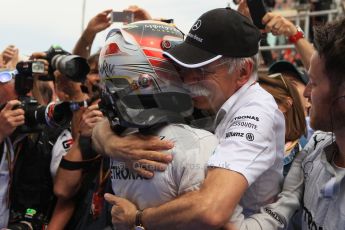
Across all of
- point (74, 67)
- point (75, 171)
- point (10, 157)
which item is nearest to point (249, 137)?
point (75, 171)

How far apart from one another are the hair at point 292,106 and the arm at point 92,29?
1417 millimetres

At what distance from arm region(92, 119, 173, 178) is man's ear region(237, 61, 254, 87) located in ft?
1.07

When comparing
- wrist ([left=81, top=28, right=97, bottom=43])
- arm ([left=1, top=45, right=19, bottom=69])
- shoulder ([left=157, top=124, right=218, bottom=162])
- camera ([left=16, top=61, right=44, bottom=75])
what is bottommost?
arm ([left=1, top=45, right=19, bottom=69])

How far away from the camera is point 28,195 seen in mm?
2557

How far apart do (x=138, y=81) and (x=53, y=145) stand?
1259 millimetres

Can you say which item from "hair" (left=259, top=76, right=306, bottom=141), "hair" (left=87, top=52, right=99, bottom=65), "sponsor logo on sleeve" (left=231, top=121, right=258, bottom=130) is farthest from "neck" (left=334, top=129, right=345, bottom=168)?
"hair" (left=87, top=52, right=99, bottom=65)

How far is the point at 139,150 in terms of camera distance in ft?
4.96

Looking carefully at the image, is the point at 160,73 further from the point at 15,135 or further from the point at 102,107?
the point at 15,135

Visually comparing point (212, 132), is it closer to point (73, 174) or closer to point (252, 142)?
point (252, 142)

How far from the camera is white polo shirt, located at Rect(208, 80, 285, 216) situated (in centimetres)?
135

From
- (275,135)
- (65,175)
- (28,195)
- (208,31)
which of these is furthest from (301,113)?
(28,195)

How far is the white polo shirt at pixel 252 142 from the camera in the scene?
135cm

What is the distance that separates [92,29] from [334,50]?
2.21m

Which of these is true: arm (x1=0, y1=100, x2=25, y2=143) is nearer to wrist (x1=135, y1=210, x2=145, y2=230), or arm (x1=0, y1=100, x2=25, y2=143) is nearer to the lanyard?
the lanyard
